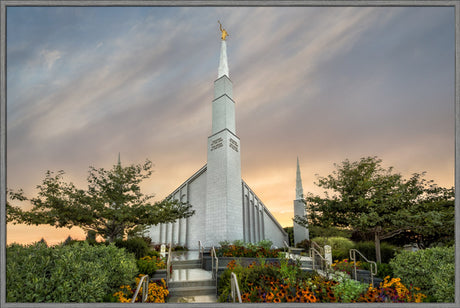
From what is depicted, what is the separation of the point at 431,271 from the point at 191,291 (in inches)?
274

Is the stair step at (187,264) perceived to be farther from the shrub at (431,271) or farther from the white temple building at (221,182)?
the shrub at (431,271)

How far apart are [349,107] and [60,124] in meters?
8.91

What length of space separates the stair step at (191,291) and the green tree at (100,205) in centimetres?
362

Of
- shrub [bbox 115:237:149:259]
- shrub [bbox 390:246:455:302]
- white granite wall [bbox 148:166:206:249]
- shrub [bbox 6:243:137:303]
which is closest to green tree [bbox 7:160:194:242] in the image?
shrub [bbox 115:237:149:259]

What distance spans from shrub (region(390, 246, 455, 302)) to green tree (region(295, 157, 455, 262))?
3.12 meters

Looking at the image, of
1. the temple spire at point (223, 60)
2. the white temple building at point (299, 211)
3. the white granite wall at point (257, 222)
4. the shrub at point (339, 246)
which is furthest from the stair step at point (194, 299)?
the white temple building at point (299, 211)

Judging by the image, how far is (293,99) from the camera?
1078 cm

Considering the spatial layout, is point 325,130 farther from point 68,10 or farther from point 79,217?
point 79,217

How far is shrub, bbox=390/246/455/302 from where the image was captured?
6805mm

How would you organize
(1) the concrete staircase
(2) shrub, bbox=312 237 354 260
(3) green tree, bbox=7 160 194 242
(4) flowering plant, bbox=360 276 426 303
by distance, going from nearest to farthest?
(4) flowering plant, bbox=360 276 426 303 → (1) the concrete staircase → (3) green tree, bbox=7 160 194 242 → (2) shrub, bbox=312 237 354 260

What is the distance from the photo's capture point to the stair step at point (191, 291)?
8.25 meters

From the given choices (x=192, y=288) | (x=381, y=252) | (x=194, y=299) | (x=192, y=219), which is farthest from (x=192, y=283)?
(x=192, y=219)

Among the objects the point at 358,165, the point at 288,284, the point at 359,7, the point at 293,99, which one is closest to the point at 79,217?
the point at 288,284

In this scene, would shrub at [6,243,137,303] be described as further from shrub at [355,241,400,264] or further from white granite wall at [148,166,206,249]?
white granite wall at [148,166,206,249]
